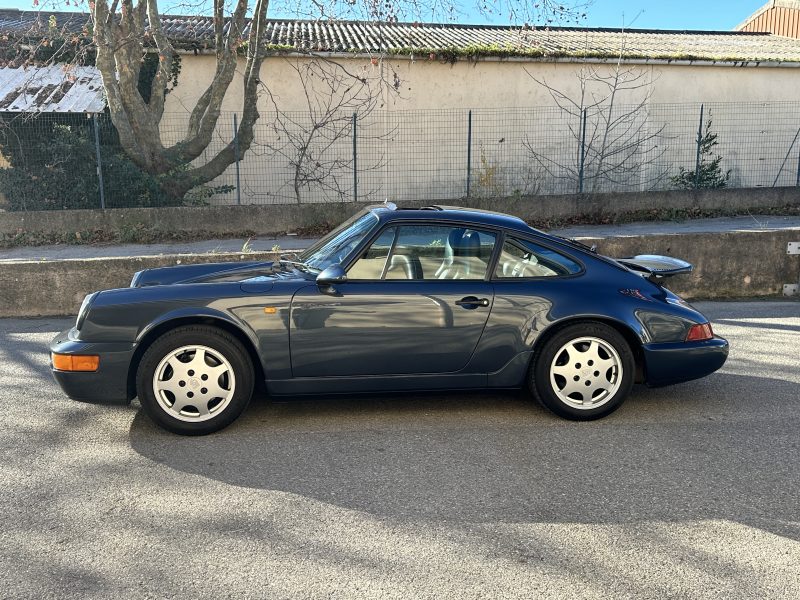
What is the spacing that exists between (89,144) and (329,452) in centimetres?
1159

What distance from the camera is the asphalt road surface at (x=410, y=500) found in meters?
2.81

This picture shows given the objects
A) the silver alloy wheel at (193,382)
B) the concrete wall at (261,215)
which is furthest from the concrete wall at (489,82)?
the silver alloy wheel at (193,382)

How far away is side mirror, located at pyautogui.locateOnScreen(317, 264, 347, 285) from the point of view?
4.24m

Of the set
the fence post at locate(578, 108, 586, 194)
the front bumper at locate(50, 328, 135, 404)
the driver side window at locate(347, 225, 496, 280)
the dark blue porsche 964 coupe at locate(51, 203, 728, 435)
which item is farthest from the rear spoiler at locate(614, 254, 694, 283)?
the fence post at locate(578, 108, 586, 194)

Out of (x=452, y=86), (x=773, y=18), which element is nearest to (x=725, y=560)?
(x=452, y=86)

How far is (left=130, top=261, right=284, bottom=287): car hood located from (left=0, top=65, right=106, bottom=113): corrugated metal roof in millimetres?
10303

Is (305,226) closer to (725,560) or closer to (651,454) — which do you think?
(651,454)

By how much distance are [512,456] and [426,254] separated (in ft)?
4.49

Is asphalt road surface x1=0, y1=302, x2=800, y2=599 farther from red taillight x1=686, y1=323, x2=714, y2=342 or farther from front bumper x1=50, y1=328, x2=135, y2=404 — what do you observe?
red taillight x1=686, y1=323, x2=714, y2=342

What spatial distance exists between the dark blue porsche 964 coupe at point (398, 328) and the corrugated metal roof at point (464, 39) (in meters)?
11.2

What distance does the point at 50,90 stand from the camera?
15.0 metres

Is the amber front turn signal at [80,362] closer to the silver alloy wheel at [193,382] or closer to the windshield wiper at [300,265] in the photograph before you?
the silver alloy wheel at [193,382]

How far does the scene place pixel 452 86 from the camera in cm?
1670

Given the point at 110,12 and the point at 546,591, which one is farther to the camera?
the point at 110,12
